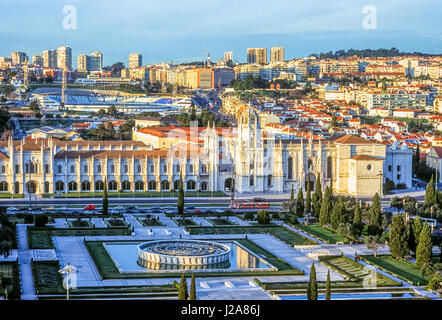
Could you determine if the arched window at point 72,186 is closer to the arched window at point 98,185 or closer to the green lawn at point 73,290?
the arched window at point 98,185

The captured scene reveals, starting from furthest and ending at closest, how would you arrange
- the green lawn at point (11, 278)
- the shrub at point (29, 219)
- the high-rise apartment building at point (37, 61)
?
the high-rise apartment building at point (37, 61), the shrub at point (29, 219), the green lawn at point (11, 278)

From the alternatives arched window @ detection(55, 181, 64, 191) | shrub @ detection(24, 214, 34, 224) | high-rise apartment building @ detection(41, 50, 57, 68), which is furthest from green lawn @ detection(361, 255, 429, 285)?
high-rise apartment building @ detection(41, 50, 57, 68)

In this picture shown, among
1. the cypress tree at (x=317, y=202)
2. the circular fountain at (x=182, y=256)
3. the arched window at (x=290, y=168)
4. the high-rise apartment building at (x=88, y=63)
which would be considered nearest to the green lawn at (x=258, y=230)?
the cypress tree at (x=317, y=202)

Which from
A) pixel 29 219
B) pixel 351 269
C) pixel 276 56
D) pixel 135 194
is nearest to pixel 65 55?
pixel 135 194

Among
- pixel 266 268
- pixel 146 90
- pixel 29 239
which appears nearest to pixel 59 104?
pixel 146 90

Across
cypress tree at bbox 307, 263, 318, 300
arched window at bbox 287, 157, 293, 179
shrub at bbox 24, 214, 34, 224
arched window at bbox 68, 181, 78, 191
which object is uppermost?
arched window at bbox 287, 157, 293, 179

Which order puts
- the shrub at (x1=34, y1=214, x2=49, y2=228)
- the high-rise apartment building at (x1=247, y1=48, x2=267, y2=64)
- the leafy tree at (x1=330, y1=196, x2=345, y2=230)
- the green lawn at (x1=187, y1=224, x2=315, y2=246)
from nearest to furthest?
the green lawn at (x1=187, y1=224, x2=315, y2=246)
the shrub at (x1=34, y1=214, x2=49, y2=228)
the leafy tree at (x1=330, y1=196, x2=345, y2=230)
the high-rise apartment building at (x1=247, y1=48, x2=267, y2=64)

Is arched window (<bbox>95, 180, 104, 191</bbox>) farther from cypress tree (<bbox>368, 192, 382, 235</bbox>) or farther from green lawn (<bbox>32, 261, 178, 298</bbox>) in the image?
green lawn (<bbox>32, 261, 178, 298</bbox>)
